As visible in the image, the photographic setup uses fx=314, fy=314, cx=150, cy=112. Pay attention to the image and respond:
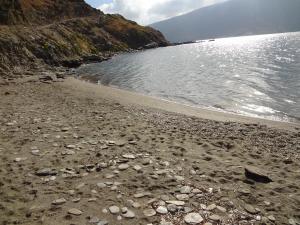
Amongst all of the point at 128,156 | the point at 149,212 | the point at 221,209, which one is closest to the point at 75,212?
the point at 149,212

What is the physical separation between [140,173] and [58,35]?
92187 millimetres

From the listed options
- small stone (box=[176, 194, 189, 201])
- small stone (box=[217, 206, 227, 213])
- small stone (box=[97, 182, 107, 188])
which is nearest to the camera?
small stone (box=[217, 206, 227, 213])

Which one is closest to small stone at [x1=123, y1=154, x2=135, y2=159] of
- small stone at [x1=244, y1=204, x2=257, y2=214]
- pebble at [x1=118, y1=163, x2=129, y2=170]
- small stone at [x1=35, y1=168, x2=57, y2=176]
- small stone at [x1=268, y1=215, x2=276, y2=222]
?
pebble at [x1=118, y1=163, x2=129, y2=170]

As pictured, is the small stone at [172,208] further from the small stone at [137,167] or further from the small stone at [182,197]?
the small stone at [137,167]

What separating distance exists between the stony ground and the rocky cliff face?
91.2 feet

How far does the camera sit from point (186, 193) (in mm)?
8969

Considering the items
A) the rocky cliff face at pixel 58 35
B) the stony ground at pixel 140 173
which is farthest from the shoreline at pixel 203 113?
the rocky cliff face at pixel 58 35

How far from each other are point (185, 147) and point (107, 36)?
495 ft

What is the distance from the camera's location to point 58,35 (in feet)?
310

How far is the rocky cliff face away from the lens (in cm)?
5119

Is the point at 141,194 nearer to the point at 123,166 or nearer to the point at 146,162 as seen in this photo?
the point at 123,166

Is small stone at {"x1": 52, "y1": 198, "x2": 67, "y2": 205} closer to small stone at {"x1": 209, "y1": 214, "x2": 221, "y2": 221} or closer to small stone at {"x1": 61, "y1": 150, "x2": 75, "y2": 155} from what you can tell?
small stone at {"x1": 61, "y1": 150, "x2": 75, "y2": 155}

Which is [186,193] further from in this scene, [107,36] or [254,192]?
[107,36]

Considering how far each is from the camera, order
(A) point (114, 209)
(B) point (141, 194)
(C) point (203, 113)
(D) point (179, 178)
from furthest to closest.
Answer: (C) point (203, 113), (D) point (179, 178), (B) point (141, 194), (A) point (114, 209)
